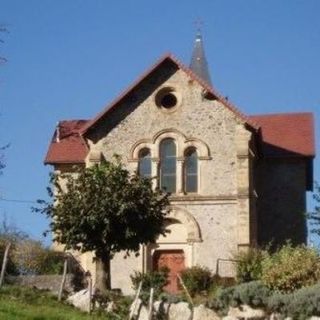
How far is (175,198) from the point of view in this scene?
3806 centimetres

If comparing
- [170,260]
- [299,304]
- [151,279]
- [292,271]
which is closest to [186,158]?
[170,260]

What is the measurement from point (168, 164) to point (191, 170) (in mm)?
1023

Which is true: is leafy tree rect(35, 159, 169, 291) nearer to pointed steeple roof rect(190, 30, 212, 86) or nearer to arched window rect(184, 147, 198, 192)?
arched window rect(184, 147, 198, 192)

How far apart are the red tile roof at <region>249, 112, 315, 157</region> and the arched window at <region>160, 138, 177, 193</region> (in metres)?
6.26

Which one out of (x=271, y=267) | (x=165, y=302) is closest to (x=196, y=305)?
(x=165, y=302)

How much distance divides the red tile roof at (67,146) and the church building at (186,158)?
4.70 metres

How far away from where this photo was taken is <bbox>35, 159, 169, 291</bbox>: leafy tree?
29.8 m

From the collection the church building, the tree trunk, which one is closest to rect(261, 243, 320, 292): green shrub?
the tree trunk

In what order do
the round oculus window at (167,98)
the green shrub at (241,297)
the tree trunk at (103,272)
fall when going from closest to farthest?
the green shrub at (241,297) < the tree trunk at (103,272) < the round oculus window at (167,98)

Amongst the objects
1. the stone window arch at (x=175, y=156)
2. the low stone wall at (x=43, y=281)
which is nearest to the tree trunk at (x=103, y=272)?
the low stone wall at (x=43, y=281)

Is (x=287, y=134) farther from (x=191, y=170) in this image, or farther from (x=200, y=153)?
(x=191, y=170)

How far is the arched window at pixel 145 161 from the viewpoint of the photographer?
3881cm

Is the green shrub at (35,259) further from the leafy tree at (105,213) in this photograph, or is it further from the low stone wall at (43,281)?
the leafy tree at (105,213)

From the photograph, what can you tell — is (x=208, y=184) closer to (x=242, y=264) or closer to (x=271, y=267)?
(x=242, y=264)
